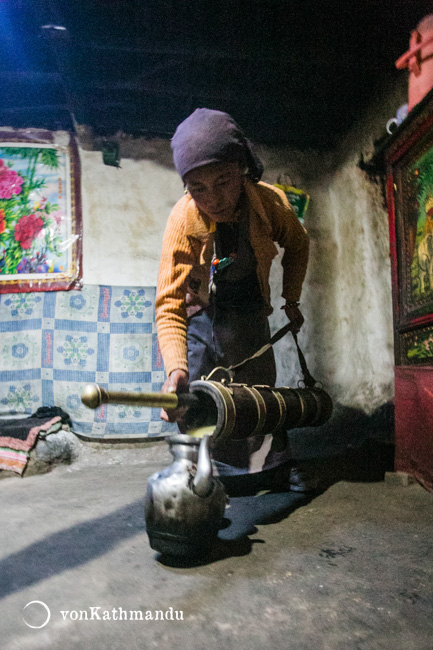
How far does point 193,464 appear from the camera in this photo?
1284 millimetres

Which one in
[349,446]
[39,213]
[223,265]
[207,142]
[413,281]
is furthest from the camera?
[39,213]

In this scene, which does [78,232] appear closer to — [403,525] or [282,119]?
[282,119]

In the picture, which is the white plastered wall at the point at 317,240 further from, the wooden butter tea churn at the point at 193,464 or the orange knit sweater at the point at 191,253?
the wooden butter tea churn at the point at 193,464

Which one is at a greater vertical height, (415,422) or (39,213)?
(39,213)

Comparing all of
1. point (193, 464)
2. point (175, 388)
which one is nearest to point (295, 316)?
point (175, 388)

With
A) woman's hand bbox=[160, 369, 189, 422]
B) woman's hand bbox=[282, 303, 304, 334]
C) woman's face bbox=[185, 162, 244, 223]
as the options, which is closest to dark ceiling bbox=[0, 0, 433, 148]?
woman's face bbox=[185, 162, 244, 223]

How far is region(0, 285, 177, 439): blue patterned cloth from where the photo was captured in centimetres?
304

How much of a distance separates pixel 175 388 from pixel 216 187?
77 centimetres

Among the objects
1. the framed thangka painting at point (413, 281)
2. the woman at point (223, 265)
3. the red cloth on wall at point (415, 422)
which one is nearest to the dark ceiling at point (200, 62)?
the framed thangka painting at point (413, 281)

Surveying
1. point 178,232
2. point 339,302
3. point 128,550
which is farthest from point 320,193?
point 128,550

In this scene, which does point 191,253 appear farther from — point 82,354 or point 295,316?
point 82,354

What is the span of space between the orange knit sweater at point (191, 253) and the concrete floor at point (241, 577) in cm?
64

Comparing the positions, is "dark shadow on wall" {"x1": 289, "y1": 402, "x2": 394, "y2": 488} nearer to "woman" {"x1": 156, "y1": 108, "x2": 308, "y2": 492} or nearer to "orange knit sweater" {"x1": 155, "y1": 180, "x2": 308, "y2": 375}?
"woman" {"x1": 156, "y1": 108, "x2": 308, "y2": 492}

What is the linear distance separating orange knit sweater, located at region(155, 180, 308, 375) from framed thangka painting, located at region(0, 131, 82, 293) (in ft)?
5.59
